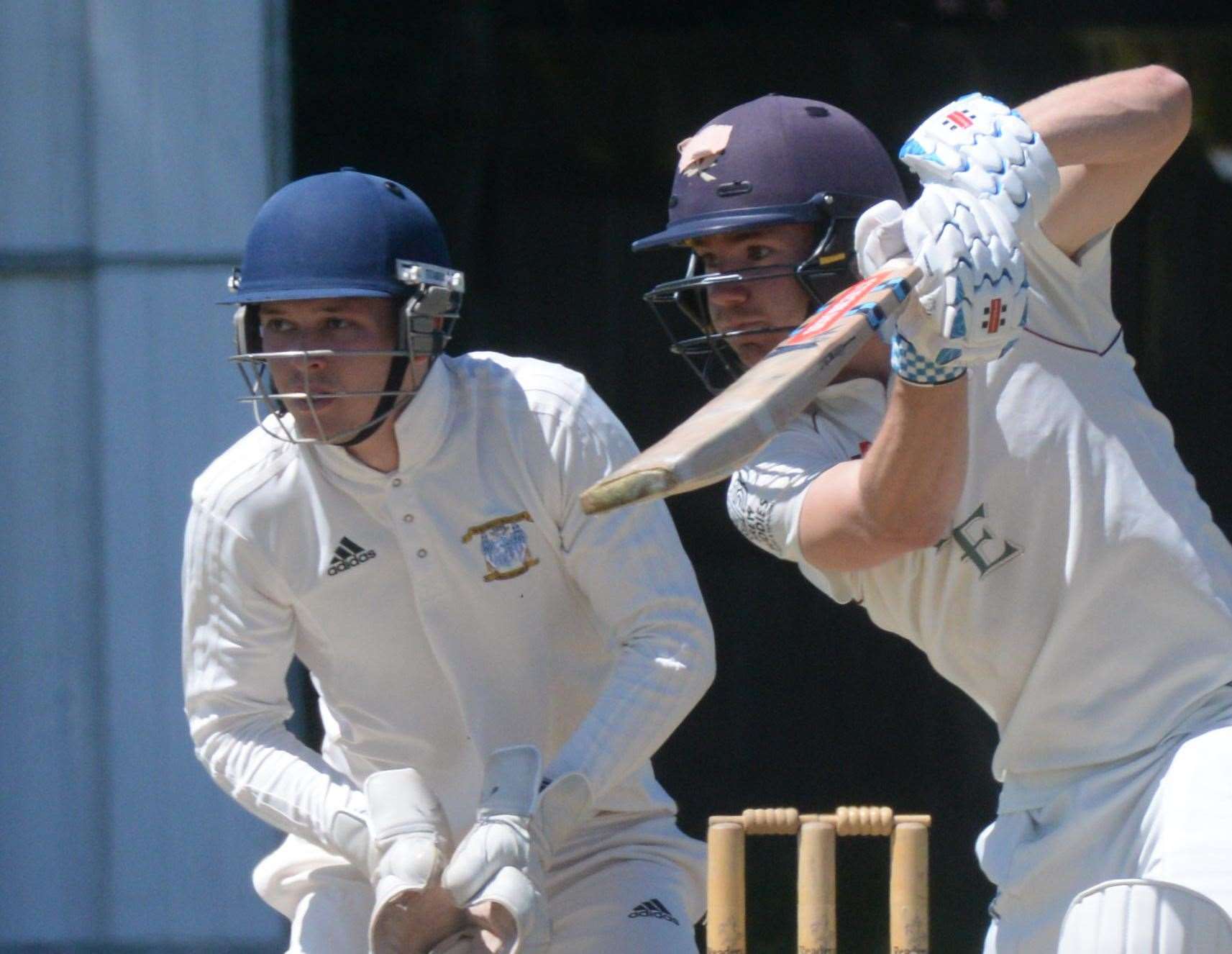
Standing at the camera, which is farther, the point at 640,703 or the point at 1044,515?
the point at 640,703

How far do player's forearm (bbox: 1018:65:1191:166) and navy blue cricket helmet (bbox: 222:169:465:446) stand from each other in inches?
30.2

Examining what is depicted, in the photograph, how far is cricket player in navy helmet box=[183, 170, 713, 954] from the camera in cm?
241

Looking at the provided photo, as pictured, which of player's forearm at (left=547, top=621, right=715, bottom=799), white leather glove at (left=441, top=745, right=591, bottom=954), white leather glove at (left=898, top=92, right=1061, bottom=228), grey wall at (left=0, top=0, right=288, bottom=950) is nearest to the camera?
white leather glove at (left=898, top=92, right=1061, bottom=228)

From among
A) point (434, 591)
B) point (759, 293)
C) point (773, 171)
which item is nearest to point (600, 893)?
point (434, 591)

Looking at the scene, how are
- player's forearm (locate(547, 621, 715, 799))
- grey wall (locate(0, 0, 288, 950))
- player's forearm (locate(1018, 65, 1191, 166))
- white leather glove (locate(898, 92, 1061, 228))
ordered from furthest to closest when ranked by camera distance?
grey wall (locate(0, 0, 288, 950)) → player's forearm (locate(547, 621, 715, 799)) → player's forearm (locate(1018, 65, 1191, 166)) → white leather glove (locate(898, 92, 1061, 228))

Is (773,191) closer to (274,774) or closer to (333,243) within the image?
(333,243)

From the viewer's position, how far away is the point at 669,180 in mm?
3990

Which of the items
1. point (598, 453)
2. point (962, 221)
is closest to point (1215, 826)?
point (962, 221)

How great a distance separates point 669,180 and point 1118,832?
2.21 meters

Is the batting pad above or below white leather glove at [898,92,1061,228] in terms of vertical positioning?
below

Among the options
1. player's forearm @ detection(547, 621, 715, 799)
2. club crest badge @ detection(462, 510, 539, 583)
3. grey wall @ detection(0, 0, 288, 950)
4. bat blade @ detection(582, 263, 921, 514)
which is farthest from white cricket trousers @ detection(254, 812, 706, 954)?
grey wall @ detection(0, 0, 288, 950)

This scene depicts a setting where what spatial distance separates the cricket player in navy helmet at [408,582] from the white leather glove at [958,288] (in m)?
0.64

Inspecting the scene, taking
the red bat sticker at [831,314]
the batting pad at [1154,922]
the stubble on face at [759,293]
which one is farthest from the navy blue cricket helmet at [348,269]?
the batting pad at [1154,922]

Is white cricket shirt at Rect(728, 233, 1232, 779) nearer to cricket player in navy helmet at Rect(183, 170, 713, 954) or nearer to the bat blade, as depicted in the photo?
the bat blade
